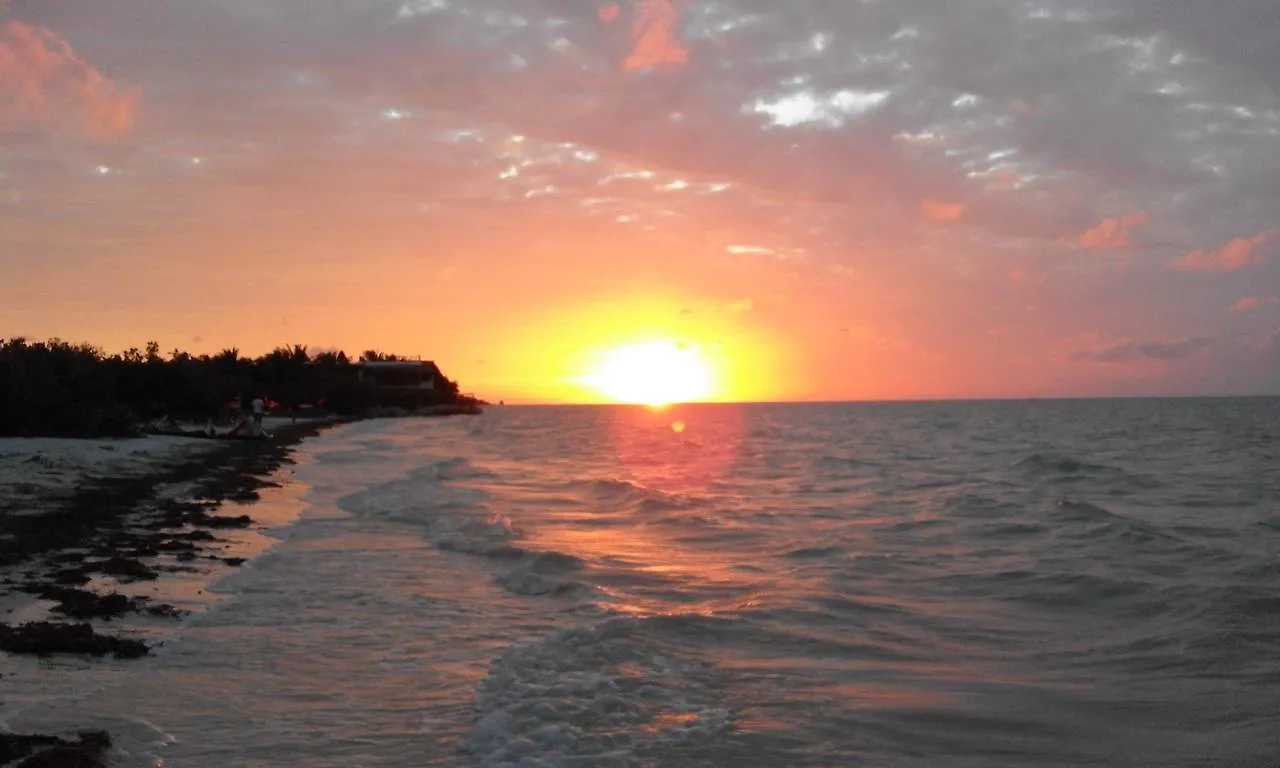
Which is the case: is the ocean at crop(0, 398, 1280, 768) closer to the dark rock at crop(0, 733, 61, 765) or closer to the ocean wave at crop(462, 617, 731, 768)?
the ocean wave at crop(462, 617, 731, 768)

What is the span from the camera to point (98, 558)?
1434 centimetres

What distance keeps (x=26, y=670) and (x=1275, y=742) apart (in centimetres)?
1052

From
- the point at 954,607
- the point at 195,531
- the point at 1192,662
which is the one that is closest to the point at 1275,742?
the point at 1192,662

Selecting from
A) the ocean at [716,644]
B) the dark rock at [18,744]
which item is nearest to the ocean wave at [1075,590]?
the ocean at [716,644]

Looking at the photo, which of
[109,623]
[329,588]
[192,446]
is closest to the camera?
[109,623]

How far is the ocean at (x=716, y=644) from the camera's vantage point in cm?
805

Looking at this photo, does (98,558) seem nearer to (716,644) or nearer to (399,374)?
(716,644)

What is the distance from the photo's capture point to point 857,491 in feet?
102

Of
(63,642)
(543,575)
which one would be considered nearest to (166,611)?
Answer: (63,642)

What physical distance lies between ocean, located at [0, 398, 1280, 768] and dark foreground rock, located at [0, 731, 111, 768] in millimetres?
210

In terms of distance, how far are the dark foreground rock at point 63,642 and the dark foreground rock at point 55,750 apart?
2572 millimetres

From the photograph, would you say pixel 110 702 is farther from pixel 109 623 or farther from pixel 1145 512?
pixel 1145 512

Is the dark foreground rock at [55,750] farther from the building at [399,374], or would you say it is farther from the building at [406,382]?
the building at [399,374]

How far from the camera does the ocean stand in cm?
805
